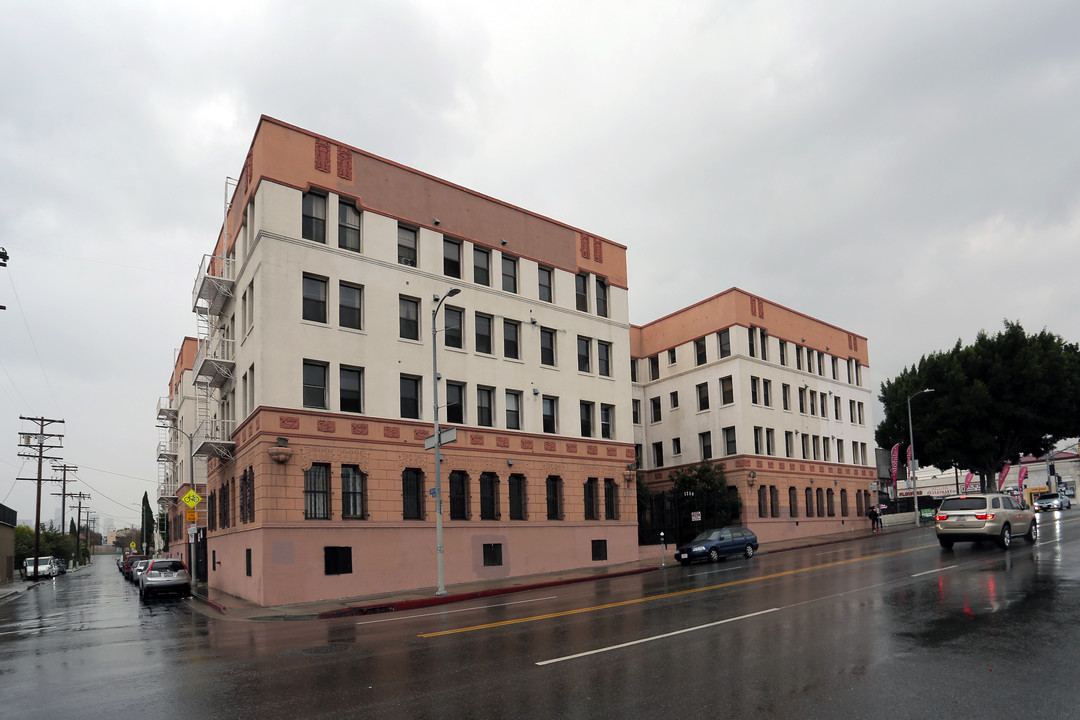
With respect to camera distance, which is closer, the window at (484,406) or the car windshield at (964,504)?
the car windshield at (964,504)

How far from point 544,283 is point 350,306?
10159mm

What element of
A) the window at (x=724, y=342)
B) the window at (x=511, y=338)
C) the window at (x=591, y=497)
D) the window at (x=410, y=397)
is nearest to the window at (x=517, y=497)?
the window at (x=591, y=497)

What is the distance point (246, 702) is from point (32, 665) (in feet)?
21.5

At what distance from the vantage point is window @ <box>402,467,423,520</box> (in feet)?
93.5

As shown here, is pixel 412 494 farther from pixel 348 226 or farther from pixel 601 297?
pixel 601 297

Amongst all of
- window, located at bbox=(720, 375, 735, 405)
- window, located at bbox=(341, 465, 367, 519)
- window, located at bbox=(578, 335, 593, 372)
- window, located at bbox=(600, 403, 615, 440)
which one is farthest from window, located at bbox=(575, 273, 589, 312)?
window, located at bbox=(720, 375, 735, 405)

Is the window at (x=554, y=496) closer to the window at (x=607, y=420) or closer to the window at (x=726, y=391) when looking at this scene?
the window at (x=607, y=420)

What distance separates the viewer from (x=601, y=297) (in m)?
38.0

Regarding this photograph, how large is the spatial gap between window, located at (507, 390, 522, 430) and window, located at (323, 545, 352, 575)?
912cm

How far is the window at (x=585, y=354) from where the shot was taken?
36312 mm

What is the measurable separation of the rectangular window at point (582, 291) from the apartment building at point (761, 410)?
14.2 meters

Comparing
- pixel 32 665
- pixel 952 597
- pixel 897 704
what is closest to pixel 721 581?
pixel 952 597

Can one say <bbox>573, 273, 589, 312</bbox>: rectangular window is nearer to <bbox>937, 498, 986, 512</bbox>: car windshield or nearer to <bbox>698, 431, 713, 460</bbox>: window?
<bbox>698, 431, 713, 460</bbox>: window

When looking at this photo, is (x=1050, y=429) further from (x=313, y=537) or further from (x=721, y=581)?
(x=313, y=537)
